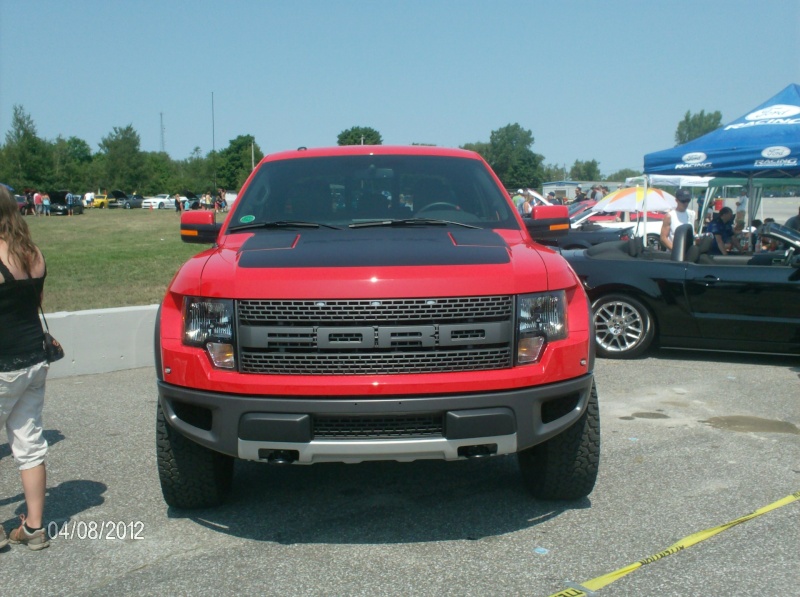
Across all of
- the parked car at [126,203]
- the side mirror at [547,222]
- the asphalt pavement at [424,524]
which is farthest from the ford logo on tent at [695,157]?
the parked car at [126,203]

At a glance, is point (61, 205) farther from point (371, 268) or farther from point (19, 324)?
point (371, 268)

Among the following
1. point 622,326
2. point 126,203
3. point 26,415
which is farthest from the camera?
point 126,203

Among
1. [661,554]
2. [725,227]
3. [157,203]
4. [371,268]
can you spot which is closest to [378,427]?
[371,268]

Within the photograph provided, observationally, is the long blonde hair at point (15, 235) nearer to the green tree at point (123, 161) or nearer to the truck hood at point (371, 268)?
the truck hood at point (371, 268)

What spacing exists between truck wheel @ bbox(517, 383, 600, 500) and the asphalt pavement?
12cm

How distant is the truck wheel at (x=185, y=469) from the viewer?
4.00 m

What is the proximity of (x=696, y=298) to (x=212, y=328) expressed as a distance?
5680mm

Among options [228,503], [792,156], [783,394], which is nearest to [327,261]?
[228,503]

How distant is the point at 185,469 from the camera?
4031mm

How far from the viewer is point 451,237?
4.27m

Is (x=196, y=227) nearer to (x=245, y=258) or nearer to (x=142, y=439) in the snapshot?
→ (x=245, y=258)

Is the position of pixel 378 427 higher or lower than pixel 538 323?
lower

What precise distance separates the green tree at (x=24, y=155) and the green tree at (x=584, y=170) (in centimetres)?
10721

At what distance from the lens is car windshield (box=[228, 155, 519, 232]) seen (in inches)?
190
